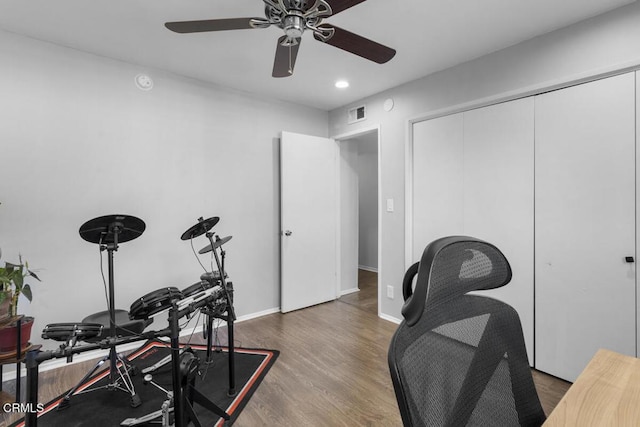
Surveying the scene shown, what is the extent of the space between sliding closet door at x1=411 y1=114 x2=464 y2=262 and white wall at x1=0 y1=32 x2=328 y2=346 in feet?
5.46

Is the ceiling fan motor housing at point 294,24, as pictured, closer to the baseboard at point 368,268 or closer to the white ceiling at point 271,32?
the white ceiling at point 271,32

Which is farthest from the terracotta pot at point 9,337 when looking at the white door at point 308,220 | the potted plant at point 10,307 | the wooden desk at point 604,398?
the wooden desk at point 604,398

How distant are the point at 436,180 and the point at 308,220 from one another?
1600mm

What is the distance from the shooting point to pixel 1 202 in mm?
2295

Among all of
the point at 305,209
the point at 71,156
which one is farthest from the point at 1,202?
the point at 305,209

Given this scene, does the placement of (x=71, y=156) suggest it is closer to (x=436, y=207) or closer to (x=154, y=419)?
(x=154, y=419)

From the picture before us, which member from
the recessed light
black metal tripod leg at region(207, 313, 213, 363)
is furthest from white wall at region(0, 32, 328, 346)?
black metal tripod leg at region(207, 313, 213, 363)

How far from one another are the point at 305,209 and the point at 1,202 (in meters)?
2.69

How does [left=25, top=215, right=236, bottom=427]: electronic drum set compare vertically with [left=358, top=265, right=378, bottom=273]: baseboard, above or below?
above

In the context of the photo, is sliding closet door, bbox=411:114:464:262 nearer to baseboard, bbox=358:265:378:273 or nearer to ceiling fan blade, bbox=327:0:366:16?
ceiling fan blade, bbox=327:0:366:16

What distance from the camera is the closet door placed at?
1997 mm

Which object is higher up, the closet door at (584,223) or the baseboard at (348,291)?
the closet door at (584,223)

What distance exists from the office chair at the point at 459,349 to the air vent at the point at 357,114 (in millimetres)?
3200

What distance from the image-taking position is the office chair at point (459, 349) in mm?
629
